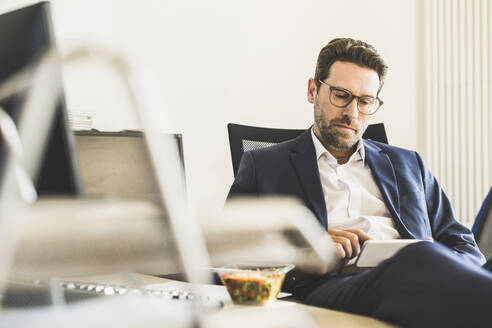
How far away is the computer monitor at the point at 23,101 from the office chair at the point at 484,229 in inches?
57.6

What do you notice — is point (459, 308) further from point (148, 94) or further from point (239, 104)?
point (239, 104)

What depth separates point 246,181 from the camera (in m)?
1.70

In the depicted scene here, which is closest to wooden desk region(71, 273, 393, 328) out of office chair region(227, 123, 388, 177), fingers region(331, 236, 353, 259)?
fingers region(331, 236, 353, 259)

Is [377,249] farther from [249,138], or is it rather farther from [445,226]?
[249,138]

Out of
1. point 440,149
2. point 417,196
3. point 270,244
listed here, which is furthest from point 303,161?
point 440,149

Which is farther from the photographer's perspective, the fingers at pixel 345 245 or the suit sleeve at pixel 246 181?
the suit sleeve at pixel 246 181

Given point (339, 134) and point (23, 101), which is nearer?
point (23, 101)

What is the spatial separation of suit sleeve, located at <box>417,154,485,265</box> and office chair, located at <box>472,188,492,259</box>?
0.10ft

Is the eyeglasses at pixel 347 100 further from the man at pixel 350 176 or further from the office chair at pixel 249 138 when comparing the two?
the office chair at pixel 249 138

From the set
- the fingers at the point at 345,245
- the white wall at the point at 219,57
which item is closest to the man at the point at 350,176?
the fingers at the point at 345,245

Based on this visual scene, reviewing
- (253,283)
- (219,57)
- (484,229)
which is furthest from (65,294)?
(219,57)

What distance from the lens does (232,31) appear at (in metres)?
2.96

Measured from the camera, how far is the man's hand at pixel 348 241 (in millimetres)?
1349

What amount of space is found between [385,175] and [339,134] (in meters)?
0.21
